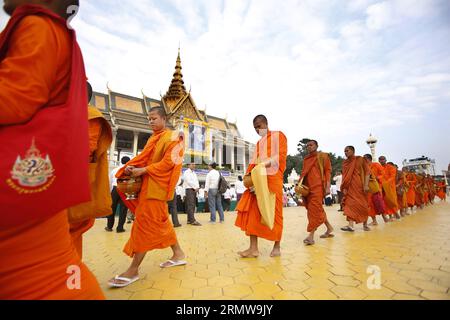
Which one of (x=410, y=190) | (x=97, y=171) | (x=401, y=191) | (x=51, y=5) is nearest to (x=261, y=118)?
(x=97, y=171)

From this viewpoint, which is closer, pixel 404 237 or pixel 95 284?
pixel 95 284

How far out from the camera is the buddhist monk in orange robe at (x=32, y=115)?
2.62 ft

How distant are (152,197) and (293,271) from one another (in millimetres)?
1546

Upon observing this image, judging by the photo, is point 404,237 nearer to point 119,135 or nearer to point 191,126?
point 191,126

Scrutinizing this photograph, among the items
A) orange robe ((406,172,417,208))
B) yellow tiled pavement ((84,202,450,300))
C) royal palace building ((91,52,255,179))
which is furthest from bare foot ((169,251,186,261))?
royal palace building ((91,52,255,179))

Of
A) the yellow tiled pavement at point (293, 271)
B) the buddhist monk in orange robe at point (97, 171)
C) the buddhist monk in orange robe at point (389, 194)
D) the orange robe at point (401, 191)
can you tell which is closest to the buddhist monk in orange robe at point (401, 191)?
the orange robe at point (401, 191)

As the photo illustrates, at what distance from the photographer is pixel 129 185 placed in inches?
91.7

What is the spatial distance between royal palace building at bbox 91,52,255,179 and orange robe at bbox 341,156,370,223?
1769 cm

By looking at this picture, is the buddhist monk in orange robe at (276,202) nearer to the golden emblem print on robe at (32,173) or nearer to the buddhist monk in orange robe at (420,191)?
the golden emblem print on robe at (32,173)

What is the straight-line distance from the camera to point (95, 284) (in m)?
1.03

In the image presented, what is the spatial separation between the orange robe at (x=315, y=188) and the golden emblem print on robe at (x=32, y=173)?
12.0ft

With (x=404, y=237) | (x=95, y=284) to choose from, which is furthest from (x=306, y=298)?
(x=404, y=237)

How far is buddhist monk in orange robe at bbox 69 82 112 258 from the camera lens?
1526mm

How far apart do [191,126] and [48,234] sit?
27.4 meters
